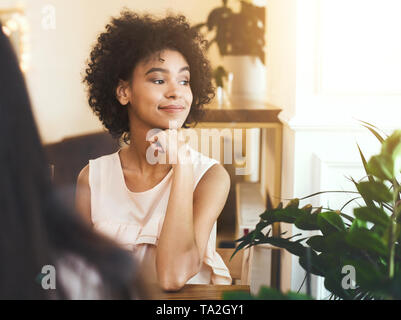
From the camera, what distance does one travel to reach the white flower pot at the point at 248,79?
1171mm

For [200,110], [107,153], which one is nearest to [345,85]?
[200,110]

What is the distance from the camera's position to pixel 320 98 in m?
1.25

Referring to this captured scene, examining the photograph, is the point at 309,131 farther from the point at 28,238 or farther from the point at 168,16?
the point at 28,238

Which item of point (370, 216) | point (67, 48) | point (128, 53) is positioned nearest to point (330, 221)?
point (370, 216)

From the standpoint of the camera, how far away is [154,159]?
1153mm

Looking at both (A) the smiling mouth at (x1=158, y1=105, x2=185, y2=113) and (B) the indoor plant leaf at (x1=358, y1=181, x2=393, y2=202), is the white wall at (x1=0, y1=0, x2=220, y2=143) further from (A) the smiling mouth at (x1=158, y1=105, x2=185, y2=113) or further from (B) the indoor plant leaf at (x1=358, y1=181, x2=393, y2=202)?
(B) the indoor plant leaf at (x1=358, y1=181, x2=393, y2=202)

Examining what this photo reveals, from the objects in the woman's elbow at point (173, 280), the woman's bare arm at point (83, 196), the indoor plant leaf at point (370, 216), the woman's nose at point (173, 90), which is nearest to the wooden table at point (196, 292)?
the woman's elbow at point (173, 280)

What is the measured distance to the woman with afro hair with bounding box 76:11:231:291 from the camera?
110 cm

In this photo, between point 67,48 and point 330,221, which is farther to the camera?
point 67,48

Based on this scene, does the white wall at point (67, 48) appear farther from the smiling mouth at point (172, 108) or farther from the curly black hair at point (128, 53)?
the smiling mouth at point (172, 108)

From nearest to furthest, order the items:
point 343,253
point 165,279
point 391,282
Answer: point 391,282 < point 343,253 < point 165,279

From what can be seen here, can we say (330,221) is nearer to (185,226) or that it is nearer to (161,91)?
(185,226)

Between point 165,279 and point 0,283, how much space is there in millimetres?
429

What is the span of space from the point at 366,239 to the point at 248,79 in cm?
59
